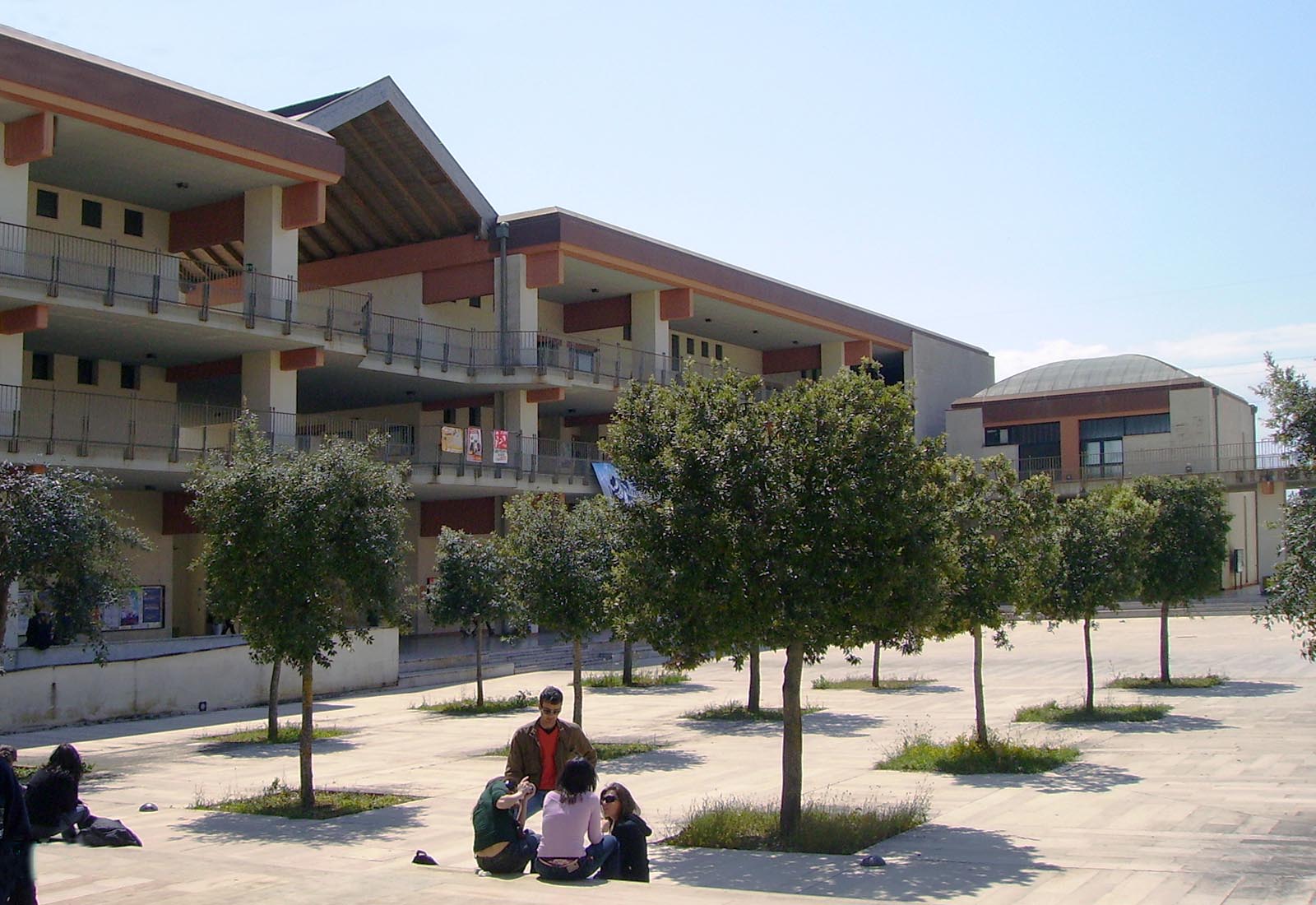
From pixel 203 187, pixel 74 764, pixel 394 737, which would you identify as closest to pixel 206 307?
pixel 203 187

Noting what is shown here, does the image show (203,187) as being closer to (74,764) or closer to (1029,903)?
(74,764)

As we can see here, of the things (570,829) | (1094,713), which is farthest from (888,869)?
(1094,713)

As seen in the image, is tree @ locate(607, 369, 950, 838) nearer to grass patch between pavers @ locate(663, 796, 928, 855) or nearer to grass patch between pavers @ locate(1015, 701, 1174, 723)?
grass patch between pavers @ locate(663, 796, 928, 855)

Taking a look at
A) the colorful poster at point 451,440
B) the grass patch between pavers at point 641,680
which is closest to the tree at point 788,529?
the grass patch between pavers at point 641,680

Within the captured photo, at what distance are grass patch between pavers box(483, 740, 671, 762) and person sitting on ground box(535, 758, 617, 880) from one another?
875 centimetres

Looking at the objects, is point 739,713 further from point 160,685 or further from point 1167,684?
point 160,685

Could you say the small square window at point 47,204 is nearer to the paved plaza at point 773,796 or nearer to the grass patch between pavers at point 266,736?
the paved plaza at point 773,796

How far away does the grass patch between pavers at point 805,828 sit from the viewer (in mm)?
11656

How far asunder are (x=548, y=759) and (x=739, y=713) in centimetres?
1385

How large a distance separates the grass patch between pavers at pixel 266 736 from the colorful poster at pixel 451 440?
15.4 metres

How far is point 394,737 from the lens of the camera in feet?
70.4

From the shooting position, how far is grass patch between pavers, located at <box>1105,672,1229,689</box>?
25625 millimetres

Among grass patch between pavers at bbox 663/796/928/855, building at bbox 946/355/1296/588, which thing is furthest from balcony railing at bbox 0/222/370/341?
building at bbox 946/355/1296/588

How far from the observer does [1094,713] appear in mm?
21031
